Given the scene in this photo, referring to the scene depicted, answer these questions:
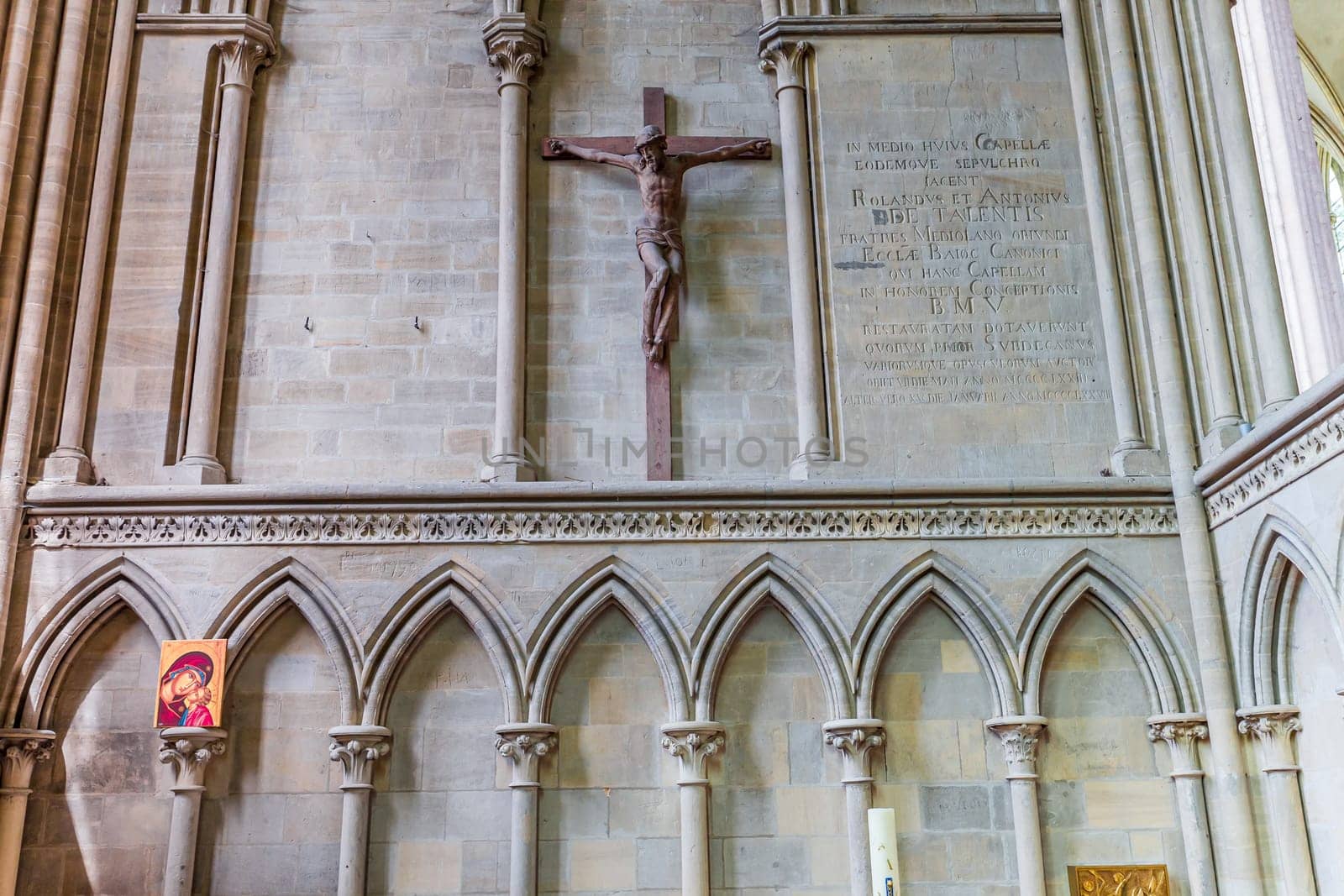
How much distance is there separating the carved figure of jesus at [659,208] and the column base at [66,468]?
3596 mm

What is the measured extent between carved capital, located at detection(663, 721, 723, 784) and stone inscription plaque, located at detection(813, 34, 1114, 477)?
6.60 feet

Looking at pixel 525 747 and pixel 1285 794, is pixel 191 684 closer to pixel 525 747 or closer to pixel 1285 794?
pixel 525 747

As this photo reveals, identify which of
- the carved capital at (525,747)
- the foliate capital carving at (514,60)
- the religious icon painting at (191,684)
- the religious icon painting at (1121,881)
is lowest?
the religious icon painting at (1121,881)

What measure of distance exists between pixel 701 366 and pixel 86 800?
455 cm

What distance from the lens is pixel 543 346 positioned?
27.1 ft

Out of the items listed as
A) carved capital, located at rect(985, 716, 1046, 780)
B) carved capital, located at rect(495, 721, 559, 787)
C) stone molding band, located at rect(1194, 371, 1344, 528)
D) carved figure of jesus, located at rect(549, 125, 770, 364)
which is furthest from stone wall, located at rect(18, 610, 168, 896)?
stone molding band, located at rect(1194, 371, 1344, 528)

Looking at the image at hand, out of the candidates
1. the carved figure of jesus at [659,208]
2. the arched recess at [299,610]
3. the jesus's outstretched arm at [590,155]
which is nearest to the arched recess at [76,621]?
the arched recess at [299,610]

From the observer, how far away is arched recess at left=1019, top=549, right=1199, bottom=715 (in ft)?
24.1

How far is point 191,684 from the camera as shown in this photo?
7.26 metres

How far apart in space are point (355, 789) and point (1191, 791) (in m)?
4.81

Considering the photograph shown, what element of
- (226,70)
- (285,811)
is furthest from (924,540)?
(226,70)

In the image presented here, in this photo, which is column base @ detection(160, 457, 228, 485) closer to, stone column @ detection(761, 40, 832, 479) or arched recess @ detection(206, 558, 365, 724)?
arched recess @ detection(206, 558, 365, 724)

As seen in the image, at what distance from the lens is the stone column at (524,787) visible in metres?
7.04

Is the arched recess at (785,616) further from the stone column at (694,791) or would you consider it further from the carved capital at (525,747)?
the carved capital at (525,747)
